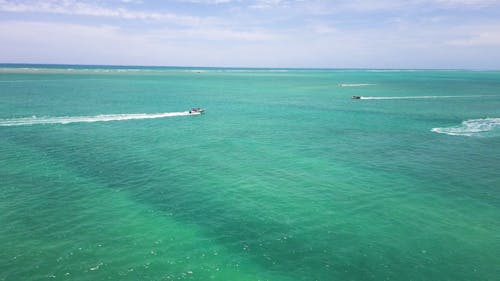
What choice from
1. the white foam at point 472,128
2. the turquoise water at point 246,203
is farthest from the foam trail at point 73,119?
the white foam at point 472,128

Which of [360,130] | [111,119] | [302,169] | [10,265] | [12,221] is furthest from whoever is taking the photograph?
[111,119]

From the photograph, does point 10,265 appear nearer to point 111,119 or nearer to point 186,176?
point 186,176

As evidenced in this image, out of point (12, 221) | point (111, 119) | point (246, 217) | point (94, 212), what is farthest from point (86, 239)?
point (111, 119)

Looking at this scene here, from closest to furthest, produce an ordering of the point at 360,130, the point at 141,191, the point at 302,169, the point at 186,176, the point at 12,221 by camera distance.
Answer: the point at 12,221, the point at 141,191, the point at 186,176, the point at 302,169, the point at 360,130

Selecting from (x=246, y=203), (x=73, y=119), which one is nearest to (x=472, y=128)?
(x=246, y=203)

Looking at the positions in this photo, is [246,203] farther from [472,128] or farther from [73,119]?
[472,128]

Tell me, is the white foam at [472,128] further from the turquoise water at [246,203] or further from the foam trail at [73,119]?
the foam trail at [73,119]
